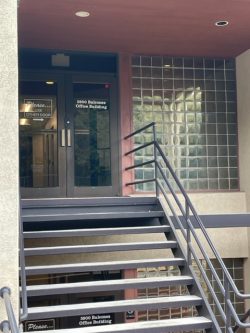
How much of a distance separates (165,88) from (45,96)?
1.83 m

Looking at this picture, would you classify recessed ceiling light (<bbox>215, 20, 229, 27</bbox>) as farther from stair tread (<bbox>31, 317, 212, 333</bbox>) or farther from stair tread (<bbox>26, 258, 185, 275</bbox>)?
stair tread (<bbox>31, 317, 212, 333</bbox>)

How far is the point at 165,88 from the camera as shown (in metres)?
7.49

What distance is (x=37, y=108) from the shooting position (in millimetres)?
7082

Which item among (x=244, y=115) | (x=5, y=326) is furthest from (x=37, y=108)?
(x=5, y=326)

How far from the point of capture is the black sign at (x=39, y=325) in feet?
21.5

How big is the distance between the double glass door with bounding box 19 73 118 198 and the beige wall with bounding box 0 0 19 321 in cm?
362

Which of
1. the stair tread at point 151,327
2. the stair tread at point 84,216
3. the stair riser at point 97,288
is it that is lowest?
the stair tread at point 151,327

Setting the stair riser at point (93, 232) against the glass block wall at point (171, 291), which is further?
the glass block wall at point (171, 291)

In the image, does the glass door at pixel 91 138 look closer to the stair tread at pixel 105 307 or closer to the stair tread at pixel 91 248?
the stair tread at pixel 91 248

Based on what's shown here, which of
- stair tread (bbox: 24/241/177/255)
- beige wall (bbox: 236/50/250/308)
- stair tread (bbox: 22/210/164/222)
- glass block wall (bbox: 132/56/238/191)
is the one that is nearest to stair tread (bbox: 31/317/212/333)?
stair tread (bbox: 24/241/177/255)

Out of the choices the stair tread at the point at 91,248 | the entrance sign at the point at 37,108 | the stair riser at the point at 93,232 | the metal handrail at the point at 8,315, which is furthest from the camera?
the entrance sign at the point at 37,108

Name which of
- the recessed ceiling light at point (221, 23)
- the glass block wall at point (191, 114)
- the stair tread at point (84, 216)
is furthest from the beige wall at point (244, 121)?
the stair tread at point (84, 216)

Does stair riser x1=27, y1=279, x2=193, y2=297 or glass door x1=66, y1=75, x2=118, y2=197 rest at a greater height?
glass door x1=66, y1=75, x2=118, y2=197

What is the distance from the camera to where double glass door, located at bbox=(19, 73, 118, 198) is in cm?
698
